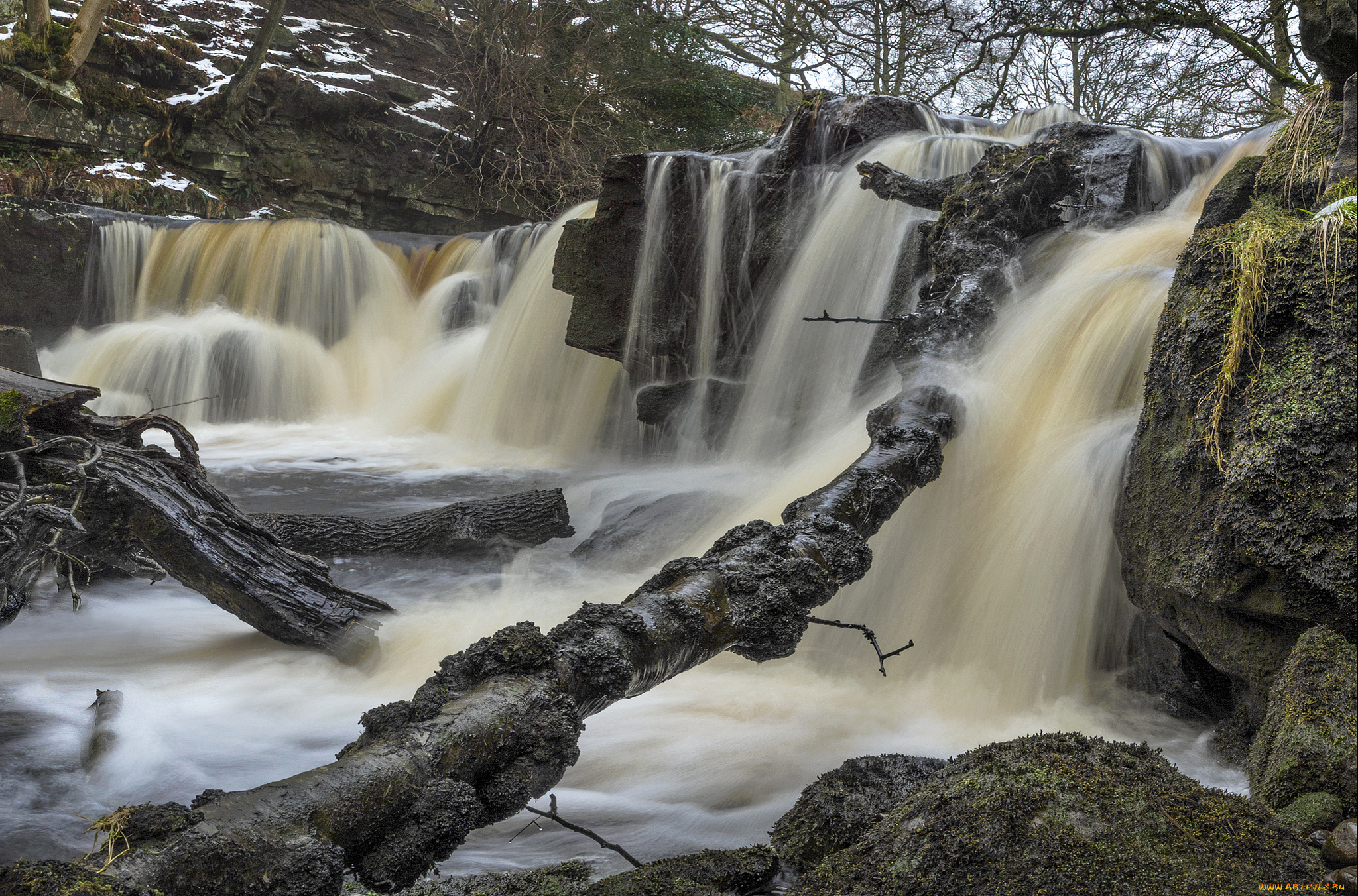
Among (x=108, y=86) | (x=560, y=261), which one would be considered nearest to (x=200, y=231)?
(x=108, y=86)

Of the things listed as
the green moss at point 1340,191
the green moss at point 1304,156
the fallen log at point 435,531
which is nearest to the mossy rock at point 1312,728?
the green moss at point 1340,191

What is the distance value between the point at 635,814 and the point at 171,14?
64.9 ft

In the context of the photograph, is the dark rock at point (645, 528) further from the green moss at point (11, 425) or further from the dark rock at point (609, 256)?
the green moss at point (11, 425)

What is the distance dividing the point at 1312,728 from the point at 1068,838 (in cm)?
90

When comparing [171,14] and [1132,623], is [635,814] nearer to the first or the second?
[1132,623]

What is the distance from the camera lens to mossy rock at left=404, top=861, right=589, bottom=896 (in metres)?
1.93

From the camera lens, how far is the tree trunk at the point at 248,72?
1548 centimetres

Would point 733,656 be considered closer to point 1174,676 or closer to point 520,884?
point 1174,676

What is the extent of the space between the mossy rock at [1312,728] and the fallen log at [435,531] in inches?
153

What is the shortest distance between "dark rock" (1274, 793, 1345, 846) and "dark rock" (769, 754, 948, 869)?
738 millimetres

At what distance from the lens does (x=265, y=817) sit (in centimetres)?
142

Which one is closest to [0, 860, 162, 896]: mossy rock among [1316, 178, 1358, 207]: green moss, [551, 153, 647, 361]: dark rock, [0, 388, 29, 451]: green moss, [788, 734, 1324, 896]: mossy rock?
[788, 734, 1324, 896]: mossy rock

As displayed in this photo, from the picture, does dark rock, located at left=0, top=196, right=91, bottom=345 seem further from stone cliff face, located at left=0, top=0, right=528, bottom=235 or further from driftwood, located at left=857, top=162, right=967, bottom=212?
driftwood, located at left=857, top=162, right=967, bottom=212

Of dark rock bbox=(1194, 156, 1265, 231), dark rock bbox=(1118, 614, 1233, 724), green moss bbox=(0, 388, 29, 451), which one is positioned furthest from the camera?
dark rock bbox=(1194, 156, 1265, 231)
